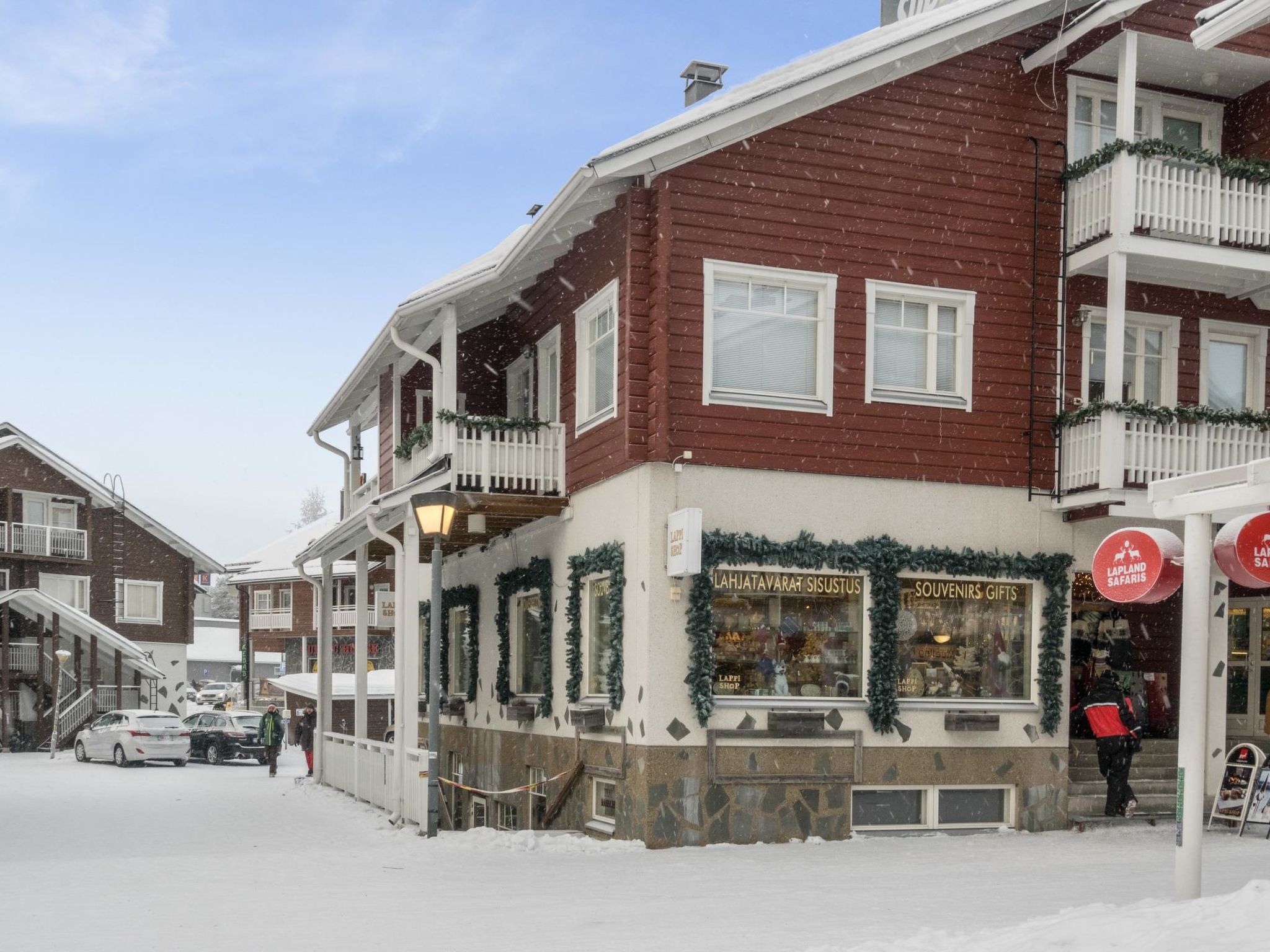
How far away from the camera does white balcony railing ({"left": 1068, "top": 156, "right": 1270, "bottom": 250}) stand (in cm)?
Result: 1520

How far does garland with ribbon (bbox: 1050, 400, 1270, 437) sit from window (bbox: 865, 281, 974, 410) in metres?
1.11

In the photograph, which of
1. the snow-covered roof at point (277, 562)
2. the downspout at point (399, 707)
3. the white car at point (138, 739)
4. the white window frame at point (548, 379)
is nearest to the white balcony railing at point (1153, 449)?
the white window frame at point (548, 379)

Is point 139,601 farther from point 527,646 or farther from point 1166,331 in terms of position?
point 1166,331

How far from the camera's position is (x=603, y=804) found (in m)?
15.6

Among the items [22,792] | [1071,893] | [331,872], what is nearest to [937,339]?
[1071,893]

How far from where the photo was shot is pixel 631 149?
13.8m

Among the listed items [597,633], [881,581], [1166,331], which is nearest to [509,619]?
[597,633]

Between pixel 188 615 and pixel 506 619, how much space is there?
34.3 m

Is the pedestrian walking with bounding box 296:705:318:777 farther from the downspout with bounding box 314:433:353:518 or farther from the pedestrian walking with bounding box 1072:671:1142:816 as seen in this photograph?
the pedestrian walking with bounding box 1072:671:1142:816

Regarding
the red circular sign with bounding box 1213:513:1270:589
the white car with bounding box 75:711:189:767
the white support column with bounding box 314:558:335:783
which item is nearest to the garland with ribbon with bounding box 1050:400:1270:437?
the red circular sign with bounding box 1213:513:1270:589

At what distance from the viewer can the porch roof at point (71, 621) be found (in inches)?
1574

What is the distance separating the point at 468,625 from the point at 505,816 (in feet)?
10.5

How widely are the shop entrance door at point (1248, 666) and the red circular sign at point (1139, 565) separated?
9083 mm

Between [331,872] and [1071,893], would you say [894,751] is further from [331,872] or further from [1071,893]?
[331,872]
